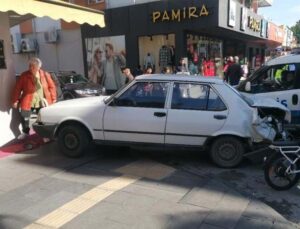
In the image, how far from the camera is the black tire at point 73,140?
21.7 ft

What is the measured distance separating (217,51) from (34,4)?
16.9 meters

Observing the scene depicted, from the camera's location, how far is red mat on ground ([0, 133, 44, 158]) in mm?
7187

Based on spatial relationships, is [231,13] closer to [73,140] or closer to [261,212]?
[73,140]

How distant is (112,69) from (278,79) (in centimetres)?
1155

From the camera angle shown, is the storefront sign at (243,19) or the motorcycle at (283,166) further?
the storefront sign at (243,19)

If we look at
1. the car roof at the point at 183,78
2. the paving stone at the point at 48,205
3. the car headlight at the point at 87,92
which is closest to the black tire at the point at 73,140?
the car roof at the point at 183,78

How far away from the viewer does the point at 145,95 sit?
635 cm

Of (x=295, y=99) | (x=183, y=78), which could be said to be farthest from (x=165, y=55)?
(x=183, y=78)

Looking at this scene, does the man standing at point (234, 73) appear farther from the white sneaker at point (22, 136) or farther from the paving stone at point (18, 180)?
the paving stone at point (18, 180)

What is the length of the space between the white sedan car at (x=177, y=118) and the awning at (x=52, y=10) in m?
1.77

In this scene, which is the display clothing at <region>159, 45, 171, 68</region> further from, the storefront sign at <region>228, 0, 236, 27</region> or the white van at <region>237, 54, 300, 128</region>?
the white van at <region>237, 54, 300, 128</region>

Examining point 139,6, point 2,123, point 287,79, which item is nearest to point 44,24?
point 139,6

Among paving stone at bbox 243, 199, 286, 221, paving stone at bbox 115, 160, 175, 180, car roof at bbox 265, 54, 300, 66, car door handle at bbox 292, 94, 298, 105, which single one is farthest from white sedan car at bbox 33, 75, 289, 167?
car roof at bbox 265, 54, 300, 66

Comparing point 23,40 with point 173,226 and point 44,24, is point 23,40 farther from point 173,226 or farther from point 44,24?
point 173,226
